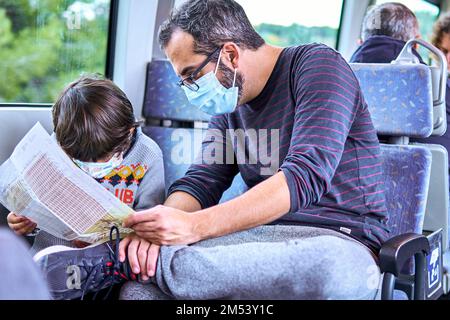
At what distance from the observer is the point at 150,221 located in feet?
5.12

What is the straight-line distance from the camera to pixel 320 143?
5.35 ft

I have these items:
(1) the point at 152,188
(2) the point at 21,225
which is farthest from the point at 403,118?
(2) the point at 21,225

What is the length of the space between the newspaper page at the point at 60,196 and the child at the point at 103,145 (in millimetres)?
226

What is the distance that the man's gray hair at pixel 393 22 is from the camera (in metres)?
3.45

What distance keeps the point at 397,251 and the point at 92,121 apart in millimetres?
989

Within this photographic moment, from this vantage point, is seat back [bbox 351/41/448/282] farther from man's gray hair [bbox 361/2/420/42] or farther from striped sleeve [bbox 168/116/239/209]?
man's gray hair [bbox 361/2/420/42]

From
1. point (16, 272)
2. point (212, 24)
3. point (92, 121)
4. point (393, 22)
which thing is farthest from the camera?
point (393, 22)

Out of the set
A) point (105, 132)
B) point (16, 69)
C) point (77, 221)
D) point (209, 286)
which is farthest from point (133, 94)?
point (209, 286)

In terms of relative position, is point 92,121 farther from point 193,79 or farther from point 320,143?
point 320,143

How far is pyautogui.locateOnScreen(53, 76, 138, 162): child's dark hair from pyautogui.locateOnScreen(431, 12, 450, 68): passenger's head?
2.16 m

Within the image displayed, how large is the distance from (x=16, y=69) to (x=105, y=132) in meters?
0.85

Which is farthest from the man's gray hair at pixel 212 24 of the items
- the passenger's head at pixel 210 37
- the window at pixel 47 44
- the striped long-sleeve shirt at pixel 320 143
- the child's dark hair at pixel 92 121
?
the window at pixel 47 44

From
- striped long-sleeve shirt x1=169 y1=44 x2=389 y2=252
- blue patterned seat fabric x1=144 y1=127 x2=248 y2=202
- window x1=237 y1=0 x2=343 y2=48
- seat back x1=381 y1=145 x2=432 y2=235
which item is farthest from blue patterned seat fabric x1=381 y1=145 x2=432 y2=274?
window x1=237 y1=0 x2=343 y2=48
